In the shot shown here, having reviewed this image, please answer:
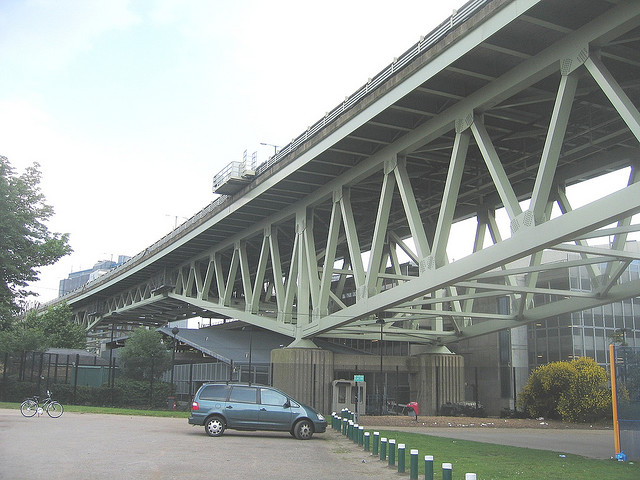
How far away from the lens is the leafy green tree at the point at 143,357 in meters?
42.8

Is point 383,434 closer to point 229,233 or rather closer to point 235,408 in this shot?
point 235,408

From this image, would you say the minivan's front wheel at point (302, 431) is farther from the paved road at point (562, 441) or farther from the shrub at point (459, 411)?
the shrub at point (459, 411)

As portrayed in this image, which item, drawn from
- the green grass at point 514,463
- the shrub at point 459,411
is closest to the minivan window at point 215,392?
the green grass at point 514,463

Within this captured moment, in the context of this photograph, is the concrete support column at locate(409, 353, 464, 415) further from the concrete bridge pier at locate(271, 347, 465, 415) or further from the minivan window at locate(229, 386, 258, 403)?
the minivan window at locate(229, 386, 258, 403)

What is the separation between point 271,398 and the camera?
67.4 feet

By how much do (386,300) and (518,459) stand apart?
Answer: 36.3 ft

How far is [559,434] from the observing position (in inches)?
1016

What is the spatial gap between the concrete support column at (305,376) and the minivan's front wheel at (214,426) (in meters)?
13.8

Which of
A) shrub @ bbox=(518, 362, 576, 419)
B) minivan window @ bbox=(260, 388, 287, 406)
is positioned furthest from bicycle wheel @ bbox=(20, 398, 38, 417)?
shrub @ bbox=(518, 362, 576, 419)

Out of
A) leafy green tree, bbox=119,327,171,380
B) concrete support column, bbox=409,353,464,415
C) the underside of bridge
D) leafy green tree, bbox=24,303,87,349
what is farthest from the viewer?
leafy green tree, bbox=24,303,87,349

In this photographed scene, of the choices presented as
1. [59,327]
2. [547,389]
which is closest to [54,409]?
[547,389]

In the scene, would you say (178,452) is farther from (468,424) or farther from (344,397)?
(344,397)

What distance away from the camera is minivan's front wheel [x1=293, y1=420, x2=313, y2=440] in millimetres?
20297

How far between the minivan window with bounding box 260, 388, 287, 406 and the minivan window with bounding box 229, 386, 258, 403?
23 centimetres
